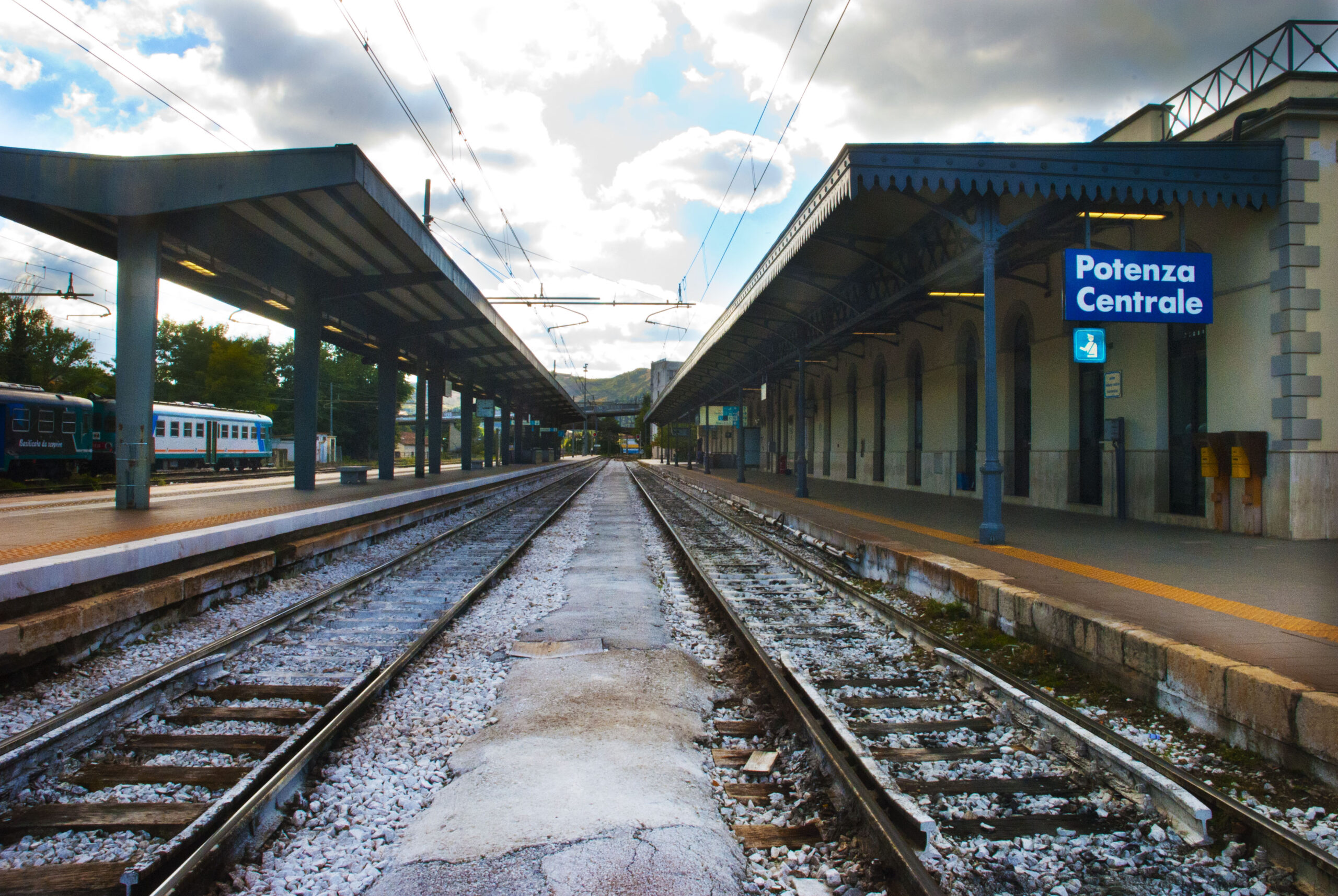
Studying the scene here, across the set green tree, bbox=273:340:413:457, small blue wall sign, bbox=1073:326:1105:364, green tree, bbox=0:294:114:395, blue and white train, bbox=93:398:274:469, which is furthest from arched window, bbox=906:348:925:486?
green tree, bbox=273:340:413:457

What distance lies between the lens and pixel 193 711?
4.20 metres

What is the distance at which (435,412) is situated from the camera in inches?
1194

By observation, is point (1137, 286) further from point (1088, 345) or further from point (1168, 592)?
point (1168, 592)

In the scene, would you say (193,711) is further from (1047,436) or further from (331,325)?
(331,325)

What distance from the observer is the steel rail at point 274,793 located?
2.43 metres

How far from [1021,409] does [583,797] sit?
48.4 ft

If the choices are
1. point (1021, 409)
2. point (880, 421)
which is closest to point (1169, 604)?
point (1021, 409)

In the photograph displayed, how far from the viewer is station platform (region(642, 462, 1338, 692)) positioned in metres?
4.55

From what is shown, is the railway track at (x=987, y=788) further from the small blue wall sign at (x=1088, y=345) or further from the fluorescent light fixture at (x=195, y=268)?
the fluorescent light fixture at (x=195, y=268)

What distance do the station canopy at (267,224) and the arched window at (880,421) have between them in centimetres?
1223

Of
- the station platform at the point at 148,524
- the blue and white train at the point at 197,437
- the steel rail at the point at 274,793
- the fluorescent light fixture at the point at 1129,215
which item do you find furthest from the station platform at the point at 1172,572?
the blue and white train at the point at 197,437

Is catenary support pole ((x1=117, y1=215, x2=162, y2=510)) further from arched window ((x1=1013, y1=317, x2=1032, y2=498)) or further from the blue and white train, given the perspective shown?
the blue and white train

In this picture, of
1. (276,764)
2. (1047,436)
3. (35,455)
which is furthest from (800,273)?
(35,455)

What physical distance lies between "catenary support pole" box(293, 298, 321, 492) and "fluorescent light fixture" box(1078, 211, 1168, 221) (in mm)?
15279
